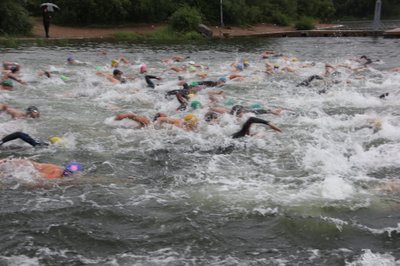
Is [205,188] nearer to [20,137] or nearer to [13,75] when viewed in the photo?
[20,137]

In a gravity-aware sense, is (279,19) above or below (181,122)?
above

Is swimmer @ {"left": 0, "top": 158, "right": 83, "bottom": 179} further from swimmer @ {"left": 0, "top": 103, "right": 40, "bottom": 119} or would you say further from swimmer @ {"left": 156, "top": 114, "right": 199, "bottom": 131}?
swimmer @ {"left": 0, "top": 103, "right": 40, "bottom": 119}

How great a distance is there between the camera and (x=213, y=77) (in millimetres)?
17703

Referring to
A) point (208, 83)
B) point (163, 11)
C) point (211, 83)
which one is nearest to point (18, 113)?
point (208, 83)

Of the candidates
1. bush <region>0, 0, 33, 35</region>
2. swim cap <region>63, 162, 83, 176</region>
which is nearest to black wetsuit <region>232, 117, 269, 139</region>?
swim cap <region>63, 162, 83, 176</region>

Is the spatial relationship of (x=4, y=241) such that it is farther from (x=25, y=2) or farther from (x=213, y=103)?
(x=25, y=2)

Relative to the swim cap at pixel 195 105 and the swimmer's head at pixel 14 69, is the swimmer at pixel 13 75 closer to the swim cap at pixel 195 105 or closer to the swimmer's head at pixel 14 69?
the swimmer's head at pixel 14 69

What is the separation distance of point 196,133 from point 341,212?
420cm

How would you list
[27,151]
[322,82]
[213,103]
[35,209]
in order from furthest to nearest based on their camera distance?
[322,82] < [213,103] < [27,151] < [35,209]

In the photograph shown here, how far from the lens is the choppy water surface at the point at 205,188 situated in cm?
527

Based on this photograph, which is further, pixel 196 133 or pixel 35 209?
pixel 196 133

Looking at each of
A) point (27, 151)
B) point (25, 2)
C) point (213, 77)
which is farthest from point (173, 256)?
point (25, 2)

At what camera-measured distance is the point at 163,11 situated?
136 feet

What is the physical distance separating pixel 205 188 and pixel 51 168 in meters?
2.49
